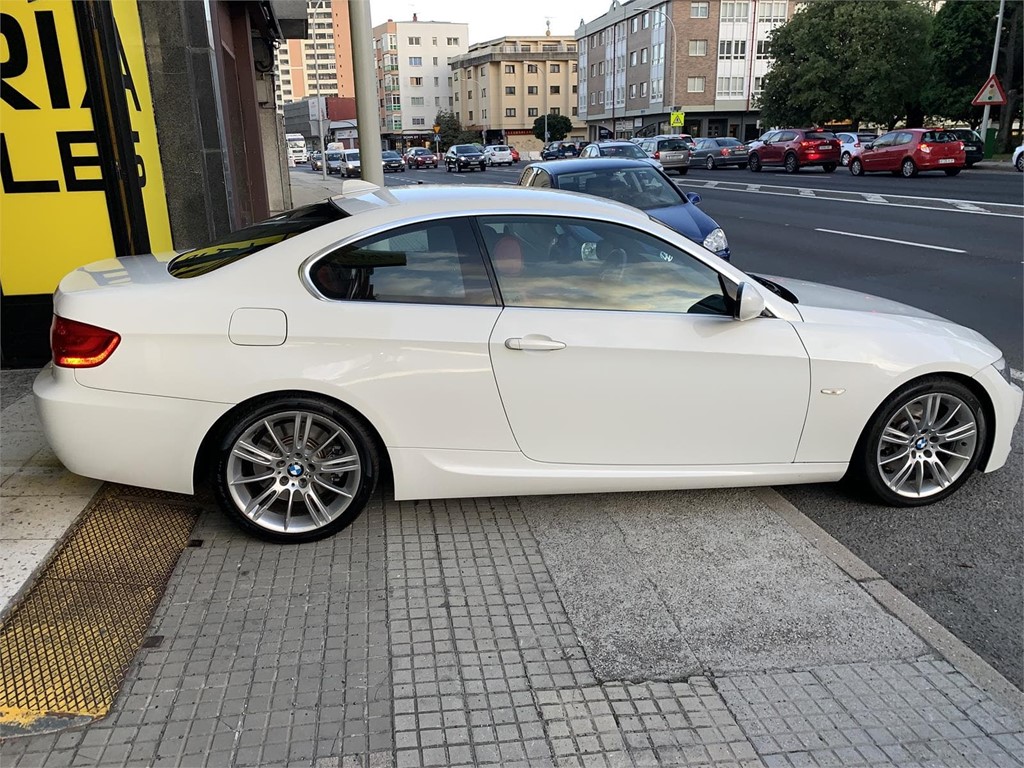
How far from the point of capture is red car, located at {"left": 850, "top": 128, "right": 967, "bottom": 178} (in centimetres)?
2908

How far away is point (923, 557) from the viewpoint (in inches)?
151

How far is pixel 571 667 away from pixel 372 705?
0.70 meters

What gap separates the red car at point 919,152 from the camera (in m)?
29.1

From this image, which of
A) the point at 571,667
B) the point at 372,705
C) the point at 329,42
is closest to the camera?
the point at 372,705

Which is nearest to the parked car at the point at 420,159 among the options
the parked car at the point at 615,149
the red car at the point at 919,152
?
the parked car at the point at 615,149

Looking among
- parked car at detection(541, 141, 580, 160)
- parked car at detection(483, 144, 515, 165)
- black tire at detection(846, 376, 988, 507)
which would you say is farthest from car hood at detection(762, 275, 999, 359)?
parked car at detection(483, 144, 515, 165)

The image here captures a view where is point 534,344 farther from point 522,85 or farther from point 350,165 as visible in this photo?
point 522,85

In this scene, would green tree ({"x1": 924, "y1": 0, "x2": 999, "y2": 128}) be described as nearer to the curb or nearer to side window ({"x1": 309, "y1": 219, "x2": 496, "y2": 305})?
the curb

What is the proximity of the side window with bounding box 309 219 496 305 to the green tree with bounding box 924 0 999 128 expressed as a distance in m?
50.0

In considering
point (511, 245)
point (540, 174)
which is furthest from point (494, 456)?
point (540, 174)

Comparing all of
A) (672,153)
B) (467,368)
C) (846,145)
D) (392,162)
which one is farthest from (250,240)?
(392,162)

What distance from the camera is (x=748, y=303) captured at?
3.81 meters

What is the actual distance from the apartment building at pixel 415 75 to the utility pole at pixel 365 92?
123 meters

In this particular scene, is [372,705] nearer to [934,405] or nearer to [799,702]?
[799,702]
